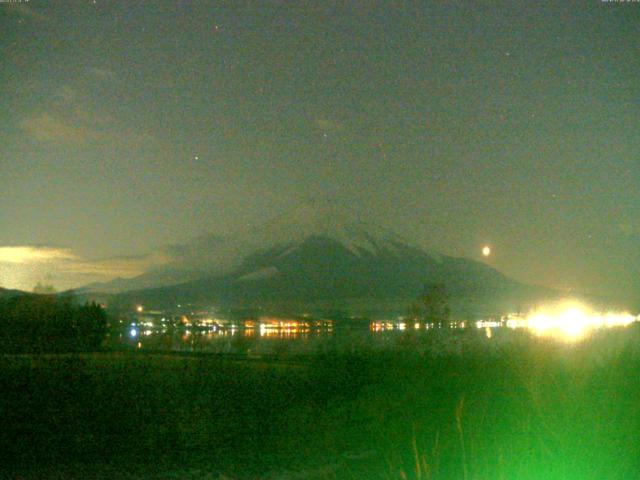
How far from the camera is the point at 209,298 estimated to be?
154375 millimetres

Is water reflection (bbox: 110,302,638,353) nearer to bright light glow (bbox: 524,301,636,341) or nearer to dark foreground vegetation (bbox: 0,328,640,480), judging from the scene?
bright light glow (bbox: 524,301,636,341)

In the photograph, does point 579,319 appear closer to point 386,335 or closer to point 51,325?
point 386,335

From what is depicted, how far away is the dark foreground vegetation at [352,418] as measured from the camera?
1278 cm

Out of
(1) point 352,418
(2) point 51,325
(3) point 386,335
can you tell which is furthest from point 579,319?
(1) point 352,418

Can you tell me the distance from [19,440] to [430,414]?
805 centimetres

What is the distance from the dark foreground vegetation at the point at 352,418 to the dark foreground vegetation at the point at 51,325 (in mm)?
20341

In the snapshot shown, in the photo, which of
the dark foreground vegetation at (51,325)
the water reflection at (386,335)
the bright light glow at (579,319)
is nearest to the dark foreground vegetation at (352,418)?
the water reflection at (386,335)

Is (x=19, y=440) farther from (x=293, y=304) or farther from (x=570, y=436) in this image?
(x=293, y=304)

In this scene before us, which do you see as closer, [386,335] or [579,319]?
[579,319]

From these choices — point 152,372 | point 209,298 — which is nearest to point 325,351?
point 152,372

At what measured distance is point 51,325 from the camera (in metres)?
45.5

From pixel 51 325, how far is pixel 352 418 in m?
31.4

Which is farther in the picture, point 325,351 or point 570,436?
point 325,351

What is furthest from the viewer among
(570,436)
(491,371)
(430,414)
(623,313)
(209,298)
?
(209,298)
